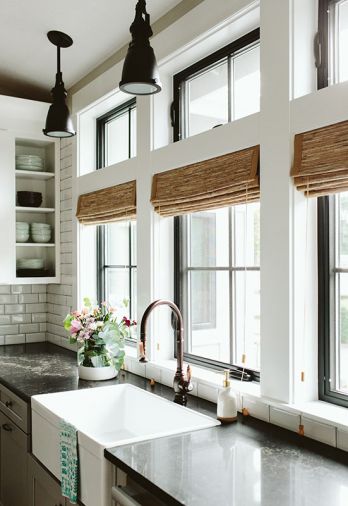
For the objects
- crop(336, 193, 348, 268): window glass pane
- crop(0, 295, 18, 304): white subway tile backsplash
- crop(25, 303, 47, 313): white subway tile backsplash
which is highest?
crop(336, 193, 348, 268): window glass pane

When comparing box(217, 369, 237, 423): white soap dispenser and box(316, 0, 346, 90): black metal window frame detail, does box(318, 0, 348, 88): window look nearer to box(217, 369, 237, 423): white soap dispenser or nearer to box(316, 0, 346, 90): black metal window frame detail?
box(316, 0, 346, 90): black metal window frame detail

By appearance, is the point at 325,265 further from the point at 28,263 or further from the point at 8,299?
the point at 8,299

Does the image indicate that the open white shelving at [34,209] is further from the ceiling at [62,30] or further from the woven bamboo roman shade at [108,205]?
the ceiling at [62,30]

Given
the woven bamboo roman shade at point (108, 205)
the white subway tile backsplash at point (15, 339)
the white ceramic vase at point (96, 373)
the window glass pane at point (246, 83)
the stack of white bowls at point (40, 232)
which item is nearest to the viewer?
the window glass pane at point (246, 83)

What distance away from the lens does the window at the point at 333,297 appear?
2056 mm

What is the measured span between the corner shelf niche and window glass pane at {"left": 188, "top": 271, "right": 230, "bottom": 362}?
64.7 inches

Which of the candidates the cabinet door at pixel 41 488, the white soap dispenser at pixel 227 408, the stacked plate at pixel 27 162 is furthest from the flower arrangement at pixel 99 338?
the stacked plate at pixel 27 162

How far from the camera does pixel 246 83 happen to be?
2.57 meters

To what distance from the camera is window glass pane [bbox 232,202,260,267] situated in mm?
2529

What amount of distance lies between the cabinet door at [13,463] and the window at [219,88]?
189 centimetres

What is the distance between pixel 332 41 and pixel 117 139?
2.03 meters

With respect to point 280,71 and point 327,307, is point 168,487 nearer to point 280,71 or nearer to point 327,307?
point 327,307

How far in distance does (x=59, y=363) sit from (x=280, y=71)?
2.33 meters

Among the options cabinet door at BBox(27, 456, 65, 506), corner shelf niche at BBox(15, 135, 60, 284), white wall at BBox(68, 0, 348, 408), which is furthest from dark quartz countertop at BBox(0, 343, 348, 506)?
corner shelf niche at BBox(15, 135, 60, 284)
